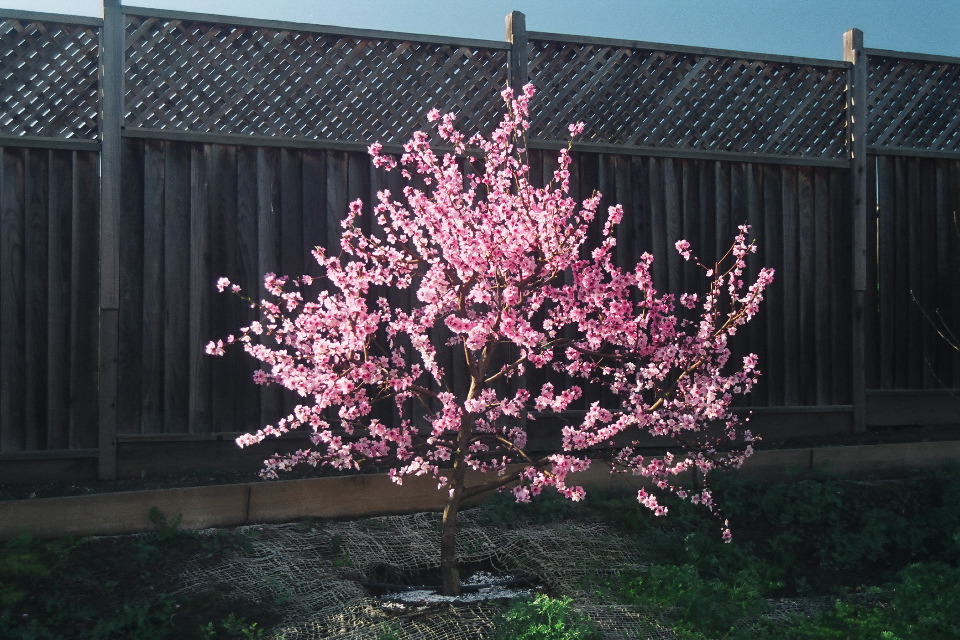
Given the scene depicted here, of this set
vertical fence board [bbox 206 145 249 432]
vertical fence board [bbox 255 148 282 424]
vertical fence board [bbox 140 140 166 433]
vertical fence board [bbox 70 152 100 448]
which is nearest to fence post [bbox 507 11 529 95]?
vertical fence board [bbox 255 148 282 424]

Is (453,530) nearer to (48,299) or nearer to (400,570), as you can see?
(400,570)

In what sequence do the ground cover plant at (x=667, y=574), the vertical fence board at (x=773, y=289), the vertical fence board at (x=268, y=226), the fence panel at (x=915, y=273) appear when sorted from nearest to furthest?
1. the ground cover plant at (x=667, y=574)
2. the vertical fence board at (x=268, y=226)
3. the vertical fence board at (x=773, y=289)
4. the fence panel at (x=915, y=273)

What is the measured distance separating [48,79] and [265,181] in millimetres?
1327

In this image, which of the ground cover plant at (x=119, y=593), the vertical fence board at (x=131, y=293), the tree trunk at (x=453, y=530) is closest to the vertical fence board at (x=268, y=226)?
the vertical fence board at (x=131, y=293)

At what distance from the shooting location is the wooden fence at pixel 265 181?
5.01m

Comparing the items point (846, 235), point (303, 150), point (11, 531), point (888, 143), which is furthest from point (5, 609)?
point (888, 143)

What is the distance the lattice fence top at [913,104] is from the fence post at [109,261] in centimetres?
506

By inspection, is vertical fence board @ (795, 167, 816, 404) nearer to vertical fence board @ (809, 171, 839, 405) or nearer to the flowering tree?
vertical fence board @ (809, 171, 839, 405)

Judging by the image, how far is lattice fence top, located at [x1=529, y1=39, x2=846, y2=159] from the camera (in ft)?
18.7

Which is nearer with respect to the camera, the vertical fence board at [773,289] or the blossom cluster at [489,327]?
the blossom cluster at [489,327]

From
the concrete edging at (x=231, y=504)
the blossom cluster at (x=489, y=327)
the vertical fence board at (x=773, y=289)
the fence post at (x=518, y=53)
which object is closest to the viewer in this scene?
the blossom cluster at (x=489, y=327)

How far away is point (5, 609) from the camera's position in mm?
3580

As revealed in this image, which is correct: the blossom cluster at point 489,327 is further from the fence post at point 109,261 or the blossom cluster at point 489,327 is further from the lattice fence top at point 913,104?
the lattice fence top at point 913,104

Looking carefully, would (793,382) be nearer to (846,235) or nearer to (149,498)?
(846,235)
